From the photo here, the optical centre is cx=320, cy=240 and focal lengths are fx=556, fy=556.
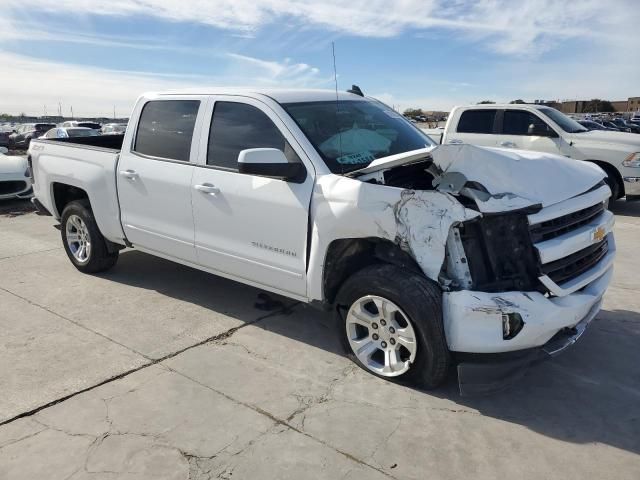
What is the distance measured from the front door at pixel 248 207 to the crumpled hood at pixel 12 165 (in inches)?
281

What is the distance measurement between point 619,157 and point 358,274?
25.5 feet

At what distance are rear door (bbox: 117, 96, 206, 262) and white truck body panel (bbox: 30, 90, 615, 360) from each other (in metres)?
0.01

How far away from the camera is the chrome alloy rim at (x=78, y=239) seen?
5.96 meters

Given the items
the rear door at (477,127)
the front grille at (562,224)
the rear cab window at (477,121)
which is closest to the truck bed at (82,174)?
the front grille at (562,224)

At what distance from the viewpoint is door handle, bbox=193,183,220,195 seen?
4.37 metres

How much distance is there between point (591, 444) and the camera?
10.0ft

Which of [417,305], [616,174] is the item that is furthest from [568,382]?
[616,174]

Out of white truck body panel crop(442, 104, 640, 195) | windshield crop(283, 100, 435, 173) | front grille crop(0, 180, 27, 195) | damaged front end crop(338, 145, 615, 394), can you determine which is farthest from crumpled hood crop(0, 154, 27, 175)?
damaged front end crop(338, 145, 615, 394)

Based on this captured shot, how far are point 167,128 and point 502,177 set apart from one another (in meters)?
2.98

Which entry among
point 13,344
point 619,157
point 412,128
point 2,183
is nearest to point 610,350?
point 412,128

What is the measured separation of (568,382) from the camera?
3.72 metres

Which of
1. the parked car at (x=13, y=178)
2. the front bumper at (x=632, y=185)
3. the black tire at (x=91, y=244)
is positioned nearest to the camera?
the black tire at (x=91, y=244)

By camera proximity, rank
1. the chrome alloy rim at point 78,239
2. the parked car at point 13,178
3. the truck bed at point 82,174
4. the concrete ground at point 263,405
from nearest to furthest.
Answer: the concrete ground at point 263,405 < the truck bed at point 82,174 < the chrome alloy rim at point 78,239 < the parked car at point 13,178

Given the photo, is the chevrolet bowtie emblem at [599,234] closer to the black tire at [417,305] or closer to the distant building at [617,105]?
the black tire at [417,305]
